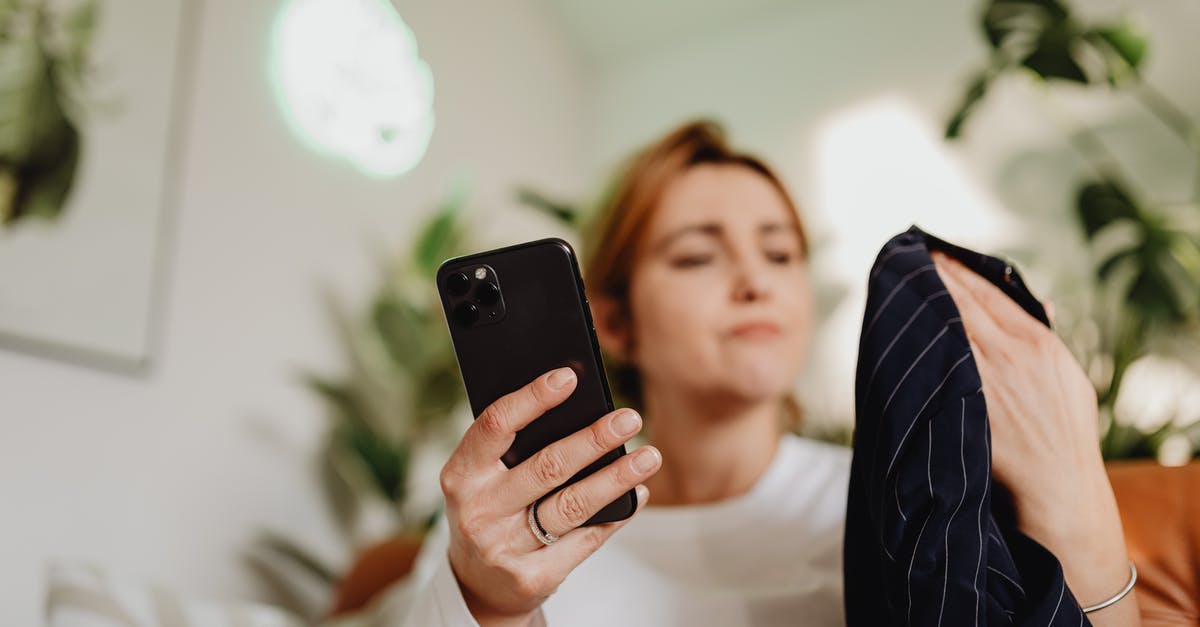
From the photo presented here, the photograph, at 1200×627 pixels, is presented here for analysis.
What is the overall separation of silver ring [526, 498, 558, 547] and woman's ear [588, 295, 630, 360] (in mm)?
623

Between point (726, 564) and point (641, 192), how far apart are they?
513mm

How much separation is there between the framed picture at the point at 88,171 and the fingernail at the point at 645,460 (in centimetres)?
127

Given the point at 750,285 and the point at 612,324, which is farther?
the point at 612,324

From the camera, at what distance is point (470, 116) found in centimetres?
283

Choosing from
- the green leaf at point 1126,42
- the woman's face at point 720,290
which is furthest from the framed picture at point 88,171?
the green leaf at point 1126,42

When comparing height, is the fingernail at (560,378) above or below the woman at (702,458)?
above

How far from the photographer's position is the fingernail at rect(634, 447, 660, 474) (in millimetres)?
563

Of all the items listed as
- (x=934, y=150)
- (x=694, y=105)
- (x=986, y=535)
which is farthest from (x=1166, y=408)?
(x=986, y=535)

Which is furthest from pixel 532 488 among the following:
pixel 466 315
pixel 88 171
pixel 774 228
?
pixel 88 171

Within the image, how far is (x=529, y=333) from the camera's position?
23.8 inches

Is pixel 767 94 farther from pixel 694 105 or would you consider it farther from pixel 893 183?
pixel 893 183

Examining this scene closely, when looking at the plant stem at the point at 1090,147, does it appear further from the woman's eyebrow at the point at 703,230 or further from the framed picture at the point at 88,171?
the framed picture at the point at 88,171

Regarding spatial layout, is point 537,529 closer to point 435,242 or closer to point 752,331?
point 752,331

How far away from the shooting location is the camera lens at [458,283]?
24.2 inches
